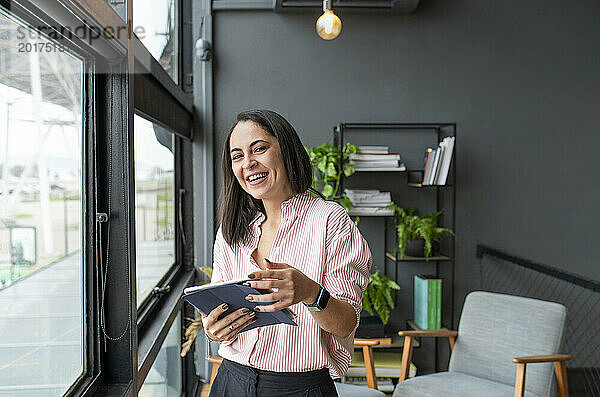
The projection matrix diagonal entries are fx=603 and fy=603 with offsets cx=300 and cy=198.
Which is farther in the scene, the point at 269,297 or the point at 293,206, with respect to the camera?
the point at 293,206

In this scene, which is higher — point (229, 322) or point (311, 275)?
point (311, 275)

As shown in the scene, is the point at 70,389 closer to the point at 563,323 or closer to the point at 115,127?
the point at 115,127

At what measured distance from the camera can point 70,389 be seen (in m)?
1.78

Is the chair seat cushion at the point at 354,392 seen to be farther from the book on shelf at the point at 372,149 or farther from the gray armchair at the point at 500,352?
the book on shelf at the point at 372,149

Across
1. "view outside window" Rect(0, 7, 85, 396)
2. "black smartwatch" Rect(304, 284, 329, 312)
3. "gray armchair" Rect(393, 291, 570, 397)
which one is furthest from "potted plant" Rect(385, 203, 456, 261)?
"black smartwatch" Rect(304, 284, 329, 312)

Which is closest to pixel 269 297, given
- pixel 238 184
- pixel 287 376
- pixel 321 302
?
pixel 321 302

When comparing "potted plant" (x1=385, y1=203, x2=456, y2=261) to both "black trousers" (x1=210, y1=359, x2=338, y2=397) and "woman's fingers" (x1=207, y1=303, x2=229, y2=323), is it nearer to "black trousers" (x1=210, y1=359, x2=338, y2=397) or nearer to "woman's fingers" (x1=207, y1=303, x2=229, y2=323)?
"black trousers" (x1=210, y1=359, x2=338, y2=397)

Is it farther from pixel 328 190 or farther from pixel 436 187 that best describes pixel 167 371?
→ pixel 436 187

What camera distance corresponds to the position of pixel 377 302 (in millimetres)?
3932

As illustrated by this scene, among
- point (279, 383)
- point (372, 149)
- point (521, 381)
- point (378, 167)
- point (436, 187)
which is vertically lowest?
point (521, 381)

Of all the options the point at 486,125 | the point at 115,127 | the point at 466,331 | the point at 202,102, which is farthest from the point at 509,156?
the point at 115,127

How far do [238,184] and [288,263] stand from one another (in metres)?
0.29

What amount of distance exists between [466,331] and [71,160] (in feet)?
7.94

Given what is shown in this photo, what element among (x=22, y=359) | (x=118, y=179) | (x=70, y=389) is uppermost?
(x=118, y=179)
